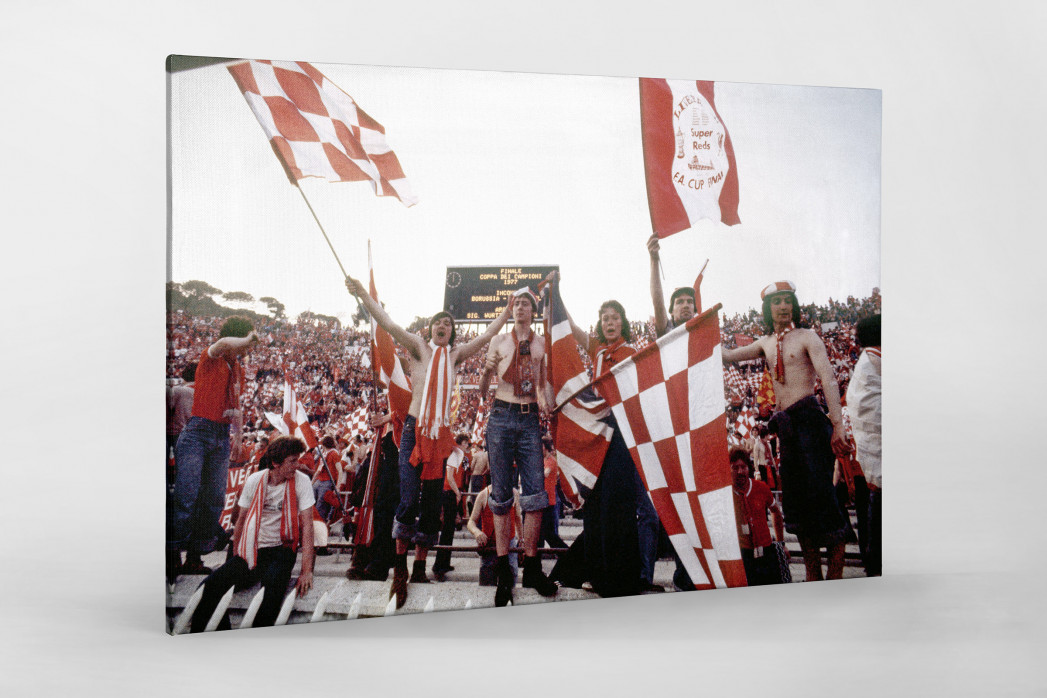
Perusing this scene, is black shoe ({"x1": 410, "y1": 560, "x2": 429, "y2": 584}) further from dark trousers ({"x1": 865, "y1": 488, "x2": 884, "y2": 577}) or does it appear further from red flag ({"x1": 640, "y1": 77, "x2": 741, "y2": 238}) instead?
dark trousers ({"x1": 865, "y1": 488, "x2": 884, "y2": 577})

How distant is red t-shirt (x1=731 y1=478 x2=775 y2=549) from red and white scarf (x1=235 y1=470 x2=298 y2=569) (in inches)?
73.8

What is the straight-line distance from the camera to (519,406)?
4871 mm

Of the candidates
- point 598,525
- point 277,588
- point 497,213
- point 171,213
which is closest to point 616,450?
point 598,525

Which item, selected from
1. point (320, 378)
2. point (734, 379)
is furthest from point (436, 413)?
point (734, 379)

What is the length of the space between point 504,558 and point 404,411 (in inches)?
28.8

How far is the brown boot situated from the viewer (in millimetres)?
4719

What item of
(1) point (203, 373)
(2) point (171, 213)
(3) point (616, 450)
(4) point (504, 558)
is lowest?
(4) point (504, 558)

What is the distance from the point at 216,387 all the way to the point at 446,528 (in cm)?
107

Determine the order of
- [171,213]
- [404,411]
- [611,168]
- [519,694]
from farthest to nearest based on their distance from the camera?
[611,168] → [404,411] → [171,213] → [519,694]

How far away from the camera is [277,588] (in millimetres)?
4562

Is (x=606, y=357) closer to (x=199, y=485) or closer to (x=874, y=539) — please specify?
(x=874, y=539)

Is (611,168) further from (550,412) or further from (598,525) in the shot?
(598,525)

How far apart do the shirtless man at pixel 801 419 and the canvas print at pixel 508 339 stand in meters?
0.01

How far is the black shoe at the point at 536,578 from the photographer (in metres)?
4.89
